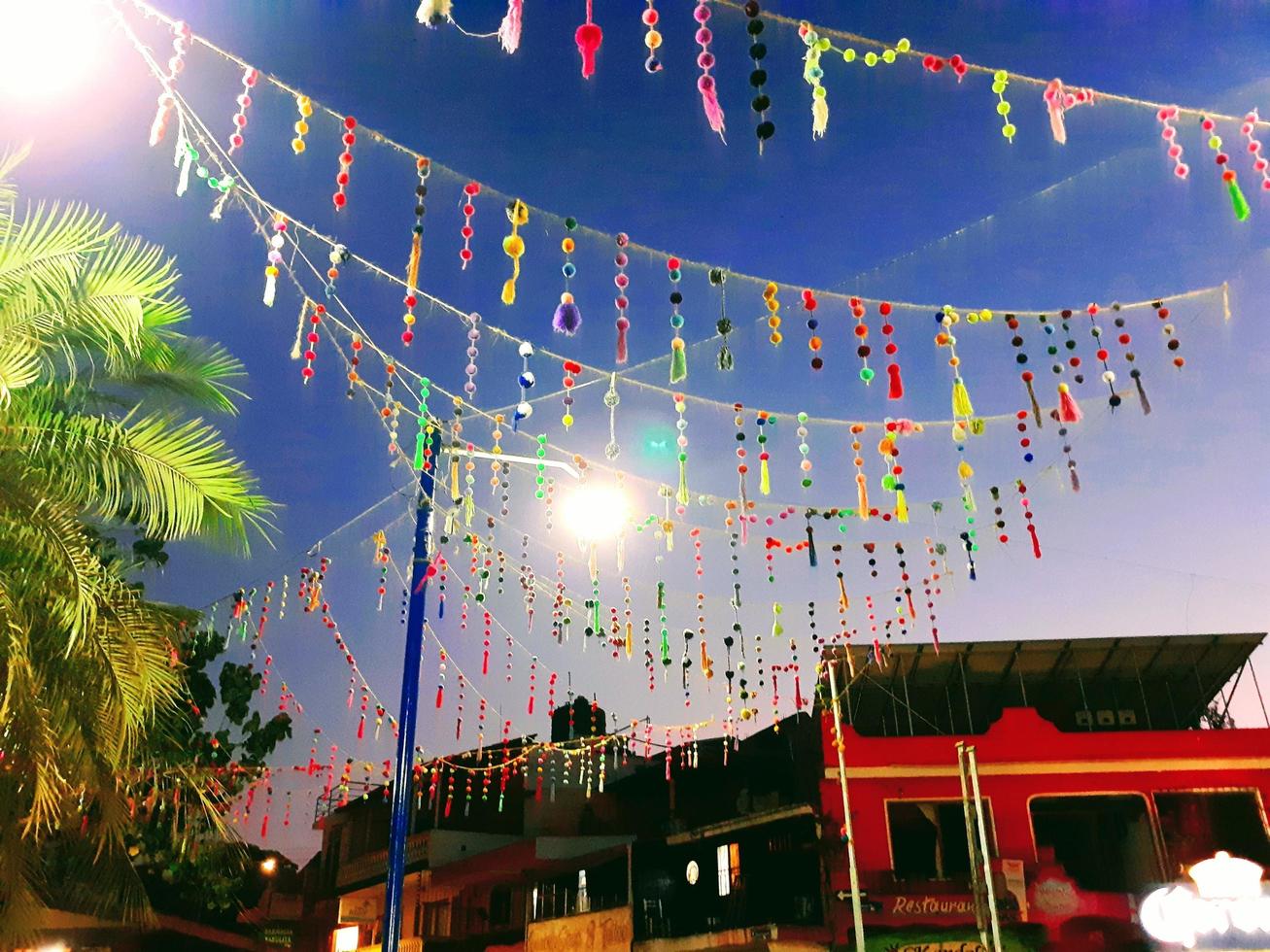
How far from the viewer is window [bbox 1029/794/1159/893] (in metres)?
18.2

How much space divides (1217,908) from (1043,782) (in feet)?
15.0

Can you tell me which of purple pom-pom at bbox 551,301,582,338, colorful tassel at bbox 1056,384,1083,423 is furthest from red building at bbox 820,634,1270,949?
purple pom-pom at bbox 551,301,582,338

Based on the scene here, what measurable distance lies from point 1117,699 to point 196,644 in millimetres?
17840

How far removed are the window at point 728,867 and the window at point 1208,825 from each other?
7.73 meters

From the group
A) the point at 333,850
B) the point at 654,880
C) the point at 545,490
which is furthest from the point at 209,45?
the point at 333,850

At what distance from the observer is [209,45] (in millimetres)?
6004

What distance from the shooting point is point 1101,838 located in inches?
781

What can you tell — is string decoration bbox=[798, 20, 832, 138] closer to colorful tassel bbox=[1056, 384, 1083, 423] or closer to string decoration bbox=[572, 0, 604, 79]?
string decoration bbox=[572, 0, 604, 79]

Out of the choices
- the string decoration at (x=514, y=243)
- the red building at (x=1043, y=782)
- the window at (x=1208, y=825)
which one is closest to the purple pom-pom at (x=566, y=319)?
the string decoration at (x=514, y=243)

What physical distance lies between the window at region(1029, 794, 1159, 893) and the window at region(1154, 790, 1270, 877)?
0.45 metres

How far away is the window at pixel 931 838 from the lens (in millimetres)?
17844

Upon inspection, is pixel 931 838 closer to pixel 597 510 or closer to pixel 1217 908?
pixel 1217 908

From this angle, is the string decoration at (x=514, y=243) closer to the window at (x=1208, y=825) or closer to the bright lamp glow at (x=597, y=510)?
the bright lamp glow at (x=597, y=510)

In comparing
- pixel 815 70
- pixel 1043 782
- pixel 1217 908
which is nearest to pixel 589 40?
pixel 815 70
